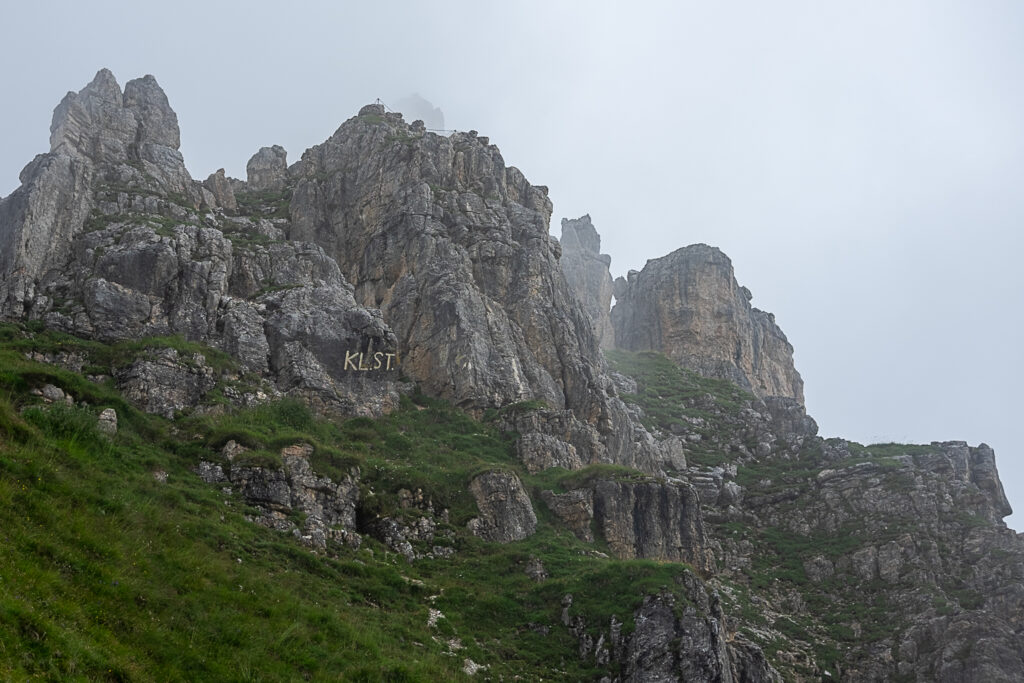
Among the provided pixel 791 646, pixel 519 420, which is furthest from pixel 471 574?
pixel 791 646

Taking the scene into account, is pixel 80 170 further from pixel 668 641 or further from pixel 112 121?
pixel 668 641

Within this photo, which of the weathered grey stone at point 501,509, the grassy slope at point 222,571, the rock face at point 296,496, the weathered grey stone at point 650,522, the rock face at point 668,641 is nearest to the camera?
the grassy slope at point 222,571

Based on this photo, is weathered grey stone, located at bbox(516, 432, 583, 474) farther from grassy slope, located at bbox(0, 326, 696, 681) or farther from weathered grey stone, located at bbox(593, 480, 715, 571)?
weathered grey stone, located at bbox(593, 480, 715, 571)

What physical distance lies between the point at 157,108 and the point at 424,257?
29.4m

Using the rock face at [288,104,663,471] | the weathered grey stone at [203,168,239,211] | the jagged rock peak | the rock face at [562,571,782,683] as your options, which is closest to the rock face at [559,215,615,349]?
the rock face at [288,104,663,471]

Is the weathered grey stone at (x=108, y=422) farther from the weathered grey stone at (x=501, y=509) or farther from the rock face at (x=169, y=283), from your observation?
the weathered grey stone at (x=501, y=509)

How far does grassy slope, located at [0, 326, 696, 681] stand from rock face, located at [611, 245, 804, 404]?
66148 mm


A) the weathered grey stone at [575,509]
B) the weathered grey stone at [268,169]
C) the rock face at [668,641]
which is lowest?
the rock face at [668,641]

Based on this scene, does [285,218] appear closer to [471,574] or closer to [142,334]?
[142,334]

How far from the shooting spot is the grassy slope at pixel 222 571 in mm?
22250

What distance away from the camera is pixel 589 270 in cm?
14650

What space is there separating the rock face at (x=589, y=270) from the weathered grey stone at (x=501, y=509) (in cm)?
8257

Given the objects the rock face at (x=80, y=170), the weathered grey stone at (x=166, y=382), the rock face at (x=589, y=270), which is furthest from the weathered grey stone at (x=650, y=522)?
the rock face at (x=589, y=270)

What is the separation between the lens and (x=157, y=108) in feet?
232
